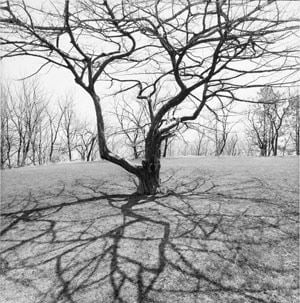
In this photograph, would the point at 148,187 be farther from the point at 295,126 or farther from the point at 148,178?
the point at 295,126

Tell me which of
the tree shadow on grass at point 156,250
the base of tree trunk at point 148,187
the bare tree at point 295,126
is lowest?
the tree shadow on grass at point 156,250

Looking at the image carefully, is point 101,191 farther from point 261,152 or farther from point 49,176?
point 261,152

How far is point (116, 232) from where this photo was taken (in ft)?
9.56

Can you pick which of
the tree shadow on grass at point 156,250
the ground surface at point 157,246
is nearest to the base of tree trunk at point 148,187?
the ground surface at point 157,246

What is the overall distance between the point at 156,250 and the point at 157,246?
0.26 feet

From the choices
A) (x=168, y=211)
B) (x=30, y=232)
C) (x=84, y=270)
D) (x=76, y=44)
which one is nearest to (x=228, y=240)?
(x=168, y=211)

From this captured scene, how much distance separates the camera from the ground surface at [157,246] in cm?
187

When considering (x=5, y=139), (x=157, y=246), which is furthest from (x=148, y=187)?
(x=5, y=139)

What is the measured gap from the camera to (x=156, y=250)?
2.42 m

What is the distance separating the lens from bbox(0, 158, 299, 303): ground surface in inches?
73.6

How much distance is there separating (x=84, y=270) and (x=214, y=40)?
3588 millimetres

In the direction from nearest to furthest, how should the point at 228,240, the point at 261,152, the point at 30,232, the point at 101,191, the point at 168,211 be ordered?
the point at 228,240
the point at 30,232
the point at 168,211
the point at 101,191
the point at 261,152

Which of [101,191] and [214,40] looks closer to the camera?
[214,40]

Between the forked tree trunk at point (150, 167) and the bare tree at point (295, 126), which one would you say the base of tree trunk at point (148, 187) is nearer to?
the forked tree trunk at point (150, 167)
